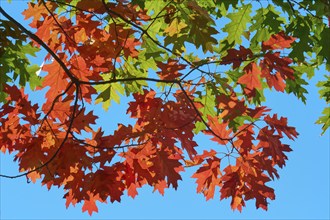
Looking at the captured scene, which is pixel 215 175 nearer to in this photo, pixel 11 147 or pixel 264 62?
pixel 264 62

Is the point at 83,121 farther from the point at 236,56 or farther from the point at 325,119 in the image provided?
the point at 325,119

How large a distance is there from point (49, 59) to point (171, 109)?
137 cm

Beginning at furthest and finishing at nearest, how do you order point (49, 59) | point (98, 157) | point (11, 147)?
1. point (49, 59)
2. point (11, 147)
3. point (98, 157)

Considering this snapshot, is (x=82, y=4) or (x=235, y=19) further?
(x=235, y=19)

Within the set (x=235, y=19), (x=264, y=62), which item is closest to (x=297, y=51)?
(x=264, y=62)

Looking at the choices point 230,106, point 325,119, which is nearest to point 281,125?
point 230,106

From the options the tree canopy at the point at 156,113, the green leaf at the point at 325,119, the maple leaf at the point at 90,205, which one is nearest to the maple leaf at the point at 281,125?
the tree canopy at the point at 156,113

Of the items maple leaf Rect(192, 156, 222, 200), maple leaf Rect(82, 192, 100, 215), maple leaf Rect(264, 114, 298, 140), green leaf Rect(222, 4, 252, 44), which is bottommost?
maple leaf Rect(82, 192, 100, 215)

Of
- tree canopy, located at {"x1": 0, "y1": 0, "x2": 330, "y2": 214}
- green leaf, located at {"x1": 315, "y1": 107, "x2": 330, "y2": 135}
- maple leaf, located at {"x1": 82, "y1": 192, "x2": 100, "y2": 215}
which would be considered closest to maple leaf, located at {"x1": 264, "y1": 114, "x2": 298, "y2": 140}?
tree canopy, located at {"x1": 0, "y1": 0, "x2": 330, "y2": 214}

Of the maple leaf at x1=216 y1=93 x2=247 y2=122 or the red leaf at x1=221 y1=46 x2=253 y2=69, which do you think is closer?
the red leaf at x1=221 y1=46 x2=253 y2=69

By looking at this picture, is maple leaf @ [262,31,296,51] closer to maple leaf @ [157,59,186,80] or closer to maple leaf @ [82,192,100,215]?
maple leaf @ [157,59,186,80]

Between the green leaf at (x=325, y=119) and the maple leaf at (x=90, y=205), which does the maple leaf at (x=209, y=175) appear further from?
the green leaf at (x=325, y=119)

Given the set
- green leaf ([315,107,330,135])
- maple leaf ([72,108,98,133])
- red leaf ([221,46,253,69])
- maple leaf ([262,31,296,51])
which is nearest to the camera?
red leaf ([221,46,253,69])

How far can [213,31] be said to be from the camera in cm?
360
